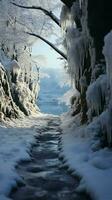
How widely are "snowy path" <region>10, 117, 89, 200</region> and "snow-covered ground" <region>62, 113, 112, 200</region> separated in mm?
237

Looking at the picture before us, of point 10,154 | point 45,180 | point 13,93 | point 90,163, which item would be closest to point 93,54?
point 10,154

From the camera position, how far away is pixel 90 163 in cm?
894

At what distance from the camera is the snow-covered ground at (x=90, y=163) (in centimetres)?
698

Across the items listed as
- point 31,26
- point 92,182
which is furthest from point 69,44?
point 31,26

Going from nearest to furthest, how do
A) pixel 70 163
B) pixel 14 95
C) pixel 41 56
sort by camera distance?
pixel 70 163, pixel 14 95, pixel 41 56

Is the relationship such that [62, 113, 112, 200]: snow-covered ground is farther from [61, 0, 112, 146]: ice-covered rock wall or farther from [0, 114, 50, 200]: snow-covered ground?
[0, 114, 50, 200]: snow-covered ground

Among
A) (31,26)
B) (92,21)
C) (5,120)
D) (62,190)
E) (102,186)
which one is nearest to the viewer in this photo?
(102,186)

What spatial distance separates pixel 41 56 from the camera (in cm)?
4159

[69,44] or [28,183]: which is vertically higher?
[69,44]

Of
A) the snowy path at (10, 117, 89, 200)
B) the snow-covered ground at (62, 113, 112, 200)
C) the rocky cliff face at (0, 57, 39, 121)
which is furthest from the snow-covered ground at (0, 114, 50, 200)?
the rocky cliff face at (0, 57, 39, 121)

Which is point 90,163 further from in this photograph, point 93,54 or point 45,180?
point 93,54

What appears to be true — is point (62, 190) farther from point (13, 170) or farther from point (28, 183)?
point (13, 170)

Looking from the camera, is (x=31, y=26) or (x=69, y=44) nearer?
(x=69, y=44)

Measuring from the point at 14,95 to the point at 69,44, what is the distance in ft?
35.2
